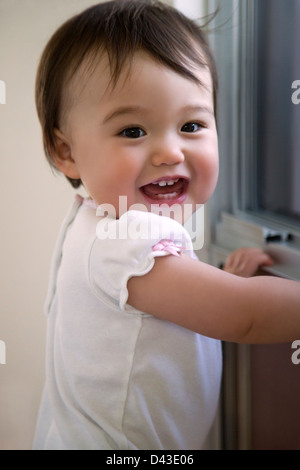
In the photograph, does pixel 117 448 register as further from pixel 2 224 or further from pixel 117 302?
pixel 2 224

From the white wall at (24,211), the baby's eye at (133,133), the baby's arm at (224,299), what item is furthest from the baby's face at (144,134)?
the white wall at (24,211)

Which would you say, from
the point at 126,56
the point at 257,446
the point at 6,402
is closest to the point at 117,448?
the point at 257,446

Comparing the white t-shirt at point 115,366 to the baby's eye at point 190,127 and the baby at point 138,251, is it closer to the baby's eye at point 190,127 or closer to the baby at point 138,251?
the baby at point 138,251

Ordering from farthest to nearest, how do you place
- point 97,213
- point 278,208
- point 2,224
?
point 2,224 → point 278,208 → point 97,213

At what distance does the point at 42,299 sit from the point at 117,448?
43 cm

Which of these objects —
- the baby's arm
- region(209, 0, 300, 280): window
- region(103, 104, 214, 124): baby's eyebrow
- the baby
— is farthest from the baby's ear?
region(209, 0, 300, 280): window

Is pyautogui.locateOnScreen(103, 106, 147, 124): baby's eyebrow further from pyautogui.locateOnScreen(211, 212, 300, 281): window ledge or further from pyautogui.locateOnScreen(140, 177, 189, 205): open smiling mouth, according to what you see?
pyautogui.locateOnScreen(211, 212, 300, 281): window ledge

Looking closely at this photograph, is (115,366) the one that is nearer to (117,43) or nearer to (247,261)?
(247,261)

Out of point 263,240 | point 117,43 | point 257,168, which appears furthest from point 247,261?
point 117,43

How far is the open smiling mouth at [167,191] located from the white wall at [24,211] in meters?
0.39

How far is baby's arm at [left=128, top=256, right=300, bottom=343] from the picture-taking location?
2.36ft

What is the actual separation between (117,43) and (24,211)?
1.70 feet

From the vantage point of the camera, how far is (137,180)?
81 centimetres

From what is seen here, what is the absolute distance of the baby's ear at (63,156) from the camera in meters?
0.88
